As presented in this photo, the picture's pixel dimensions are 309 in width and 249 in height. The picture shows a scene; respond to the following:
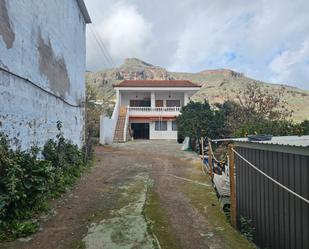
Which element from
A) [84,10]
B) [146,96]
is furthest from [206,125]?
[146,96]

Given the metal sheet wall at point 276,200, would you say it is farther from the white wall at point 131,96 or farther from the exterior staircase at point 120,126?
the white wall at point 131,96

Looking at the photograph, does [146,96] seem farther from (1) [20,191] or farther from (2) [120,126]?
(1) [20,191]

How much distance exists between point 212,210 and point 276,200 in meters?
2.58

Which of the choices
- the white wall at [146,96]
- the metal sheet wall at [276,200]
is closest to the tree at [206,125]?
the metal sheet wall at [276,200]

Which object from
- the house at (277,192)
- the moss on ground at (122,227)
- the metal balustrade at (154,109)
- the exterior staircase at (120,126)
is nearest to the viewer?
the house at (277,192)

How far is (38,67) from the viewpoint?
27.2 ft

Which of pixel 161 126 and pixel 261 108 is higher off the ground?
pixel 261 108

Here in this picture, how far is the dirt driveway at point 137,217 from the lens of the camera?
16.3 ft

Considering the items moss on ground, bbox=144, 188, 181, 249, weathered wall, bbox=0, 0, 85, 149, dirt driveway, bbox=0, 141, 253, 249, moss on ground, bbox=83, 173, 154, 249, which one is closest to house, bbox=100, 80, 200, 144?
weathered wall, bbox=0, 0, 85, 149

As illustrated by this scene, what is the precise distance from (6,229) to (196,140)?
46.7 ft

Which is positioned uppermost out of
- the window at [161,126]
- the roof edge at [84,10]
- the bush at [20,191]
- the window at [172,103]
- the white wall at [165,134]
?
the roof edge at [84,10]

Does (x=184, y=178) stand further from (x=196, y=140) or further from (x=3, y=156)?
(x=196, y=140)

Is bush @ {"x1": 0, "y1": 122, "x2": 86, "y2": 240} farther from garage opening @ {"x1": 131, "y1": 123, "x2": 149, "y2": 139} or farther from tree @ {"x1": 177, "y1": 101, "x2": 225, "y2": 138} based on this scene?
garage opening @ {"x1": 131, "y1": 123, "x2": 149, "y2": 139}

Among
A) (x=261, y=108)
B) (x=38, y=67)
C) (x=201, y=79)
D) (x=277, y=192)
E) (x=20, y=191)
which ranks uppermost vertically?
(x=201, y=79)
